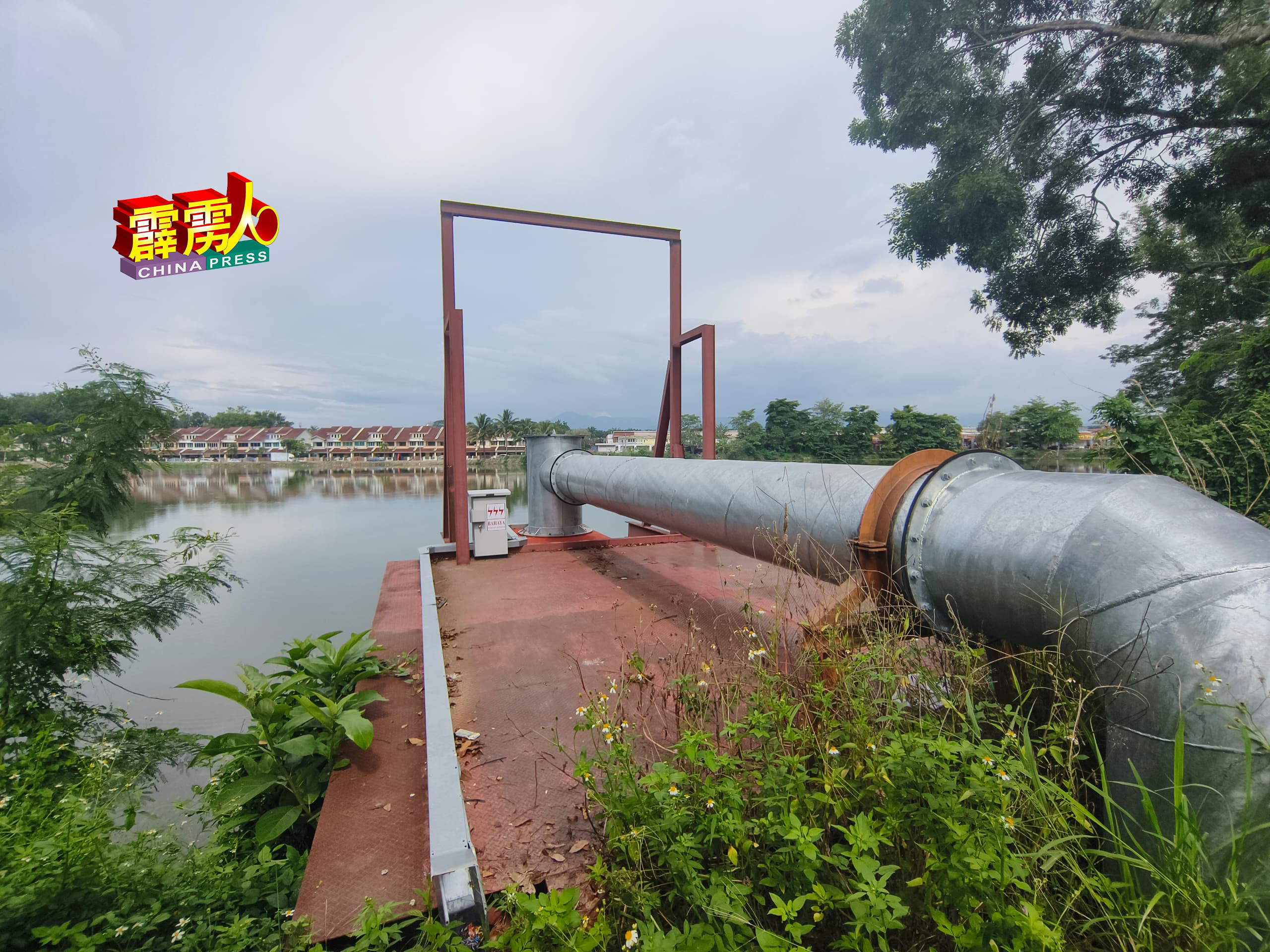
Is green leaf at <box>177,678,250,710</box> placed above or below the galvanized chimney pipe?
below

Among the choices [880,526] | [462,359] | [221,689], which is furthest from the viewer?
[462,359]

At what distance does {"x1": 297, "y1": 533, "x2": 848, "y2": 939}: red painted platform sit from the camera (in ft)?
5.76

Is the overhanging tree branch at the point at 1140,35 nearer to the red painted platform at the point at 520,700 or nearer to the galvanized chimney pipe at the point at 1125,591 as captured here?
the red painted platform at the point at 520,700

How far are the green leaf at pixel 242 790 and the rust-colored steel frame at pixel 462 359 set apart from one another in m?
3.71

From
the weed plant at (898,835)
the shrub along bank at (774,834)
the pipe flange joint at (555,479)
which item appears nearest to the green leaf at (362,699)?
the shrub along bank at (774,834)

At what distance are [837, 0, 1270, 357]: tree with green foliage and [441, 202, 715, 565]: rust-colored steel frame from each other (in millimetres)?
9284

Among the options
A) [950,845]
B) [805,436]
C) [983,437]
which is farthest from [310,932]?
[805,436]

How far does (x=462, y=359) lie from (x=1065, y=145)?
1569 centimetres

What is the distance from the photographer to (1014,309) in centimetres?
1475

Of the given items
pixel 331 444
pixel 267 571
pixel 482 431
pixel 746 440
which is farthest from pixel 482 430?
pixel 267 571

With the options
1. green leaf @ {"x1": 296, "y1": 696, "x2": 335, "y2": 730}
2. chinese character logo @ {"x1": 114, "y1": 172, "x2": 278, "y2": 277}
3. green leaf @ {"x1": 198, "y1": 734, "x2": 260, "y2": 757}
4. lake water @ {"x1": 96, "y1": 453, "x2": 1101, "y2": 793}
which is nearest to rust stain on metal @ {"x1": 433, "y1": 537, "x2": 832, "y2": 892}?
green leaf @ {"x1": 296, "y1": 696, "x2": 335, "y2": 730}

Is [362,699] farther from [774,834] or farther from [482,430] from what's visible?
[482,430]

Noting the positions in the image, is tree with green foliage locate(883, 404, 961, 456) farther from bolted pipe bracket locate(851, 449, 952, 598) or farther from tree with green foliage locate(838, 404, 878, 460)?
bolted pipe bracket locate(851, 449, 952, 598)

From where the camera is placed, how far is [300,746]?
2322 mm
